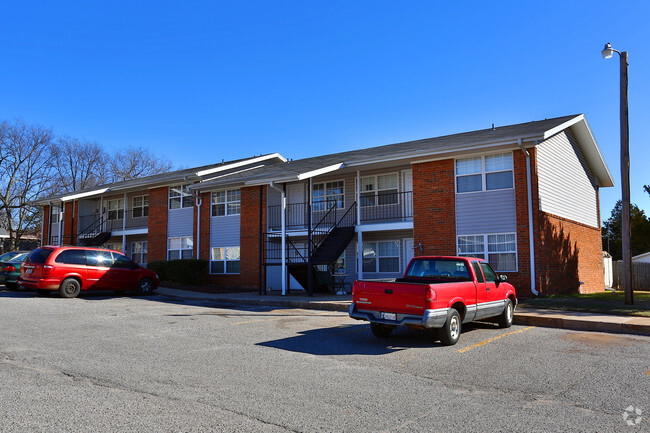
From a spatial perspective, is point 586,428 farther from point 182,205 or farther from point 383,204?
point 182,205

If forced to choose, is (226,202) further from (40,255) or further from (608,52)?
(608,52)

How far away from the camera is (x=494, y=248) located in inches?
639

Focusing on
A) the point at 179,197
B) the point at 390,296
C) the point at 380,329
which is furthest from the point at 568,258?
the point at 179,197

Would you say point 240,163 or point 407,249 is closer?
point 407,249

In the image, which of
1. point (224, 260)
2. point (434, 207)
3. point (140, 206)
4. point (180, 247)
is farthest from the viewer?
point (140, 206)

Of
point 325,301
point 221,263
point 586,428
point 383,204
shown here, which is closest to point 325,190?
point 383,204

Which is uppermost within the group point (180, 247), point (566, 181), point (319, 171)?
point (319, 171)

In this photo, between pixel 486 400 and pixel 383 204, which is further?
pixel 383 204

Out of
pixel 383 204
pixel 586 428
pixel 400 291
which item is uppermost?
pixel 383 204

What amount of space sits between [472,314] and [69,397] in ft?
22.2

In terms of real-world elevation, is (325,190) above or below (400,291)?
above

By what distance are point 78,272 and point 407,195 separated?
39.1 feet

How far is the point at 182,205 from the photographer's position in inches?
989

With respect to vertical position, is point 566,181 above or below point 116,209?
below
